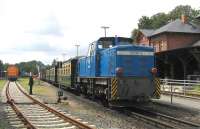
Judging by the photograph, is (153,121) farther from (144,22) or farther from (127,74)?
(144,22)

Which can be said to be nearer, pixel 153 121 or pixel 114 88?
pixel 153 121

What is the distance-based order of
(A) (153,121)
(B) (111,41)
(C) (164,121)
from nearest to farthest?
1. (A) (153,121)
2. (C) (164,121)
3. (B) (111,41)

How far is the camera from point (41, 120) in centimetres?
1562

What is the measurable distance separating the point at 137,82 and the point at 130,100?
87 cm

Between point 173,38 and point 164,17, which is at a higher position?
point 164,17

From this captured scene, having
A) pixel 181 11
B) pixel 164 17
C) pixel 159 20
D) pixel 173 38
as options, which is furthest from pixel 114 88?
pixel 181 11

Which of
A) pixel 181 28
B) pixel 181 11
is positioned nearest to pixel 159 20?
pixel 181 11

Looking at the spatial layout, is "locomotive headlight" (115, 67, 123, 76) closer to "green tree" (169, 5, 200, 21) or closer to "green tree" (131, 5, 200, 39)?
"green tree" (131, 5, 200, 39)

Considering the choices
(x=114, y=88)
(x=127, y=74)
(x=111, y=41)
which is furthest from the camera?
(x=111, y=41)

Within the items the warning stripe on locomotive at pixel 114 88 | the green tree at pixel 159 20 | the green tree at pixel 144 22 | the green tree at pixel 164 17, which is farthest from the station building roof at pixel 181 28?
the warning stripe on locomotive at pixel 114 88

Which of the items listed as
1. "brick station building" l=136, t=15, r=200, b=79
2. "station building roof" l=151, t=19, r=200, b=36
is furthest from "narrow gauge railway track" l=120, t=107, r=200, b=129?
"station building roof" l=151, t=19, r=200, b=36

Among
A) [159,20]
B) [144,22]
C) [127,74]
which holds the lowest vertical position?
[127,74]

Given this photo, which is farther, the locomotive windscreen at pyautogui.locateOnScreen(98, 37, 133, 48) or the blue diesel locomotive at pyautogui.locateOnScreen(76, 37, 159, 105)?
the locomotive windscreen at pyautogui.locateOnScreen(98, 37, 133, 48)

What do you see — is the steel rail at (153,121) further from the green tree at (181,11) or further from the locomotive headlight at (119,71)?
the green tree at (181,11)
